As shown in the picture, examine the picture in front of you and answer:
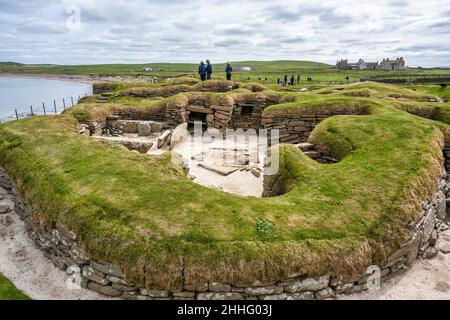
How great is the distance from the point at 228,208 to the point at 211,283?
77.8 inches

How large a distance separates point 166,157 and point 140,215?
3.41 metres

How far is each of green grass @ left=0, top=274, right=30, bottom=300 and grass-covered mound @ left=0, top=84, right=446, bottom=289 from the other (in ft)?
4.98

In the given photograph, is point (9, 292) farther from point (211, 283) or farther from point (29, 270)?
point (211, 283)

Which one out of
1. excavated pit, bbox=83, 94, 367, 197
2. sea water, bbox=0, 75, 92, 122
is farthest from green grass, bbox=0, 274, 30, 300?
sea water, bbox=0, 75, 92, 122

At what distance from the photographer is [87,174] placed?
8.65m

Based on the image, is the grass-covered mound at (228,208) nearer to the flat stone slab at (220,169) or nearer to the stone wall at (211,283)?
the stone wall at (211,283)

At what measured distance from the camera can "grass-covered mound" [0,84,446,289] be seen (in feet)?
19.5

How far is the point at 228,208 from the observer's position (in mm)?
7293

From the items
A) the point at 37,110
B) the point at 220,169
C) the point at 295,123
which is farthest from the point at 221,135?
the point at 37,110

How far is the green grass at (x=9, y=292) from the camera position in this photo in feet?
20.8
